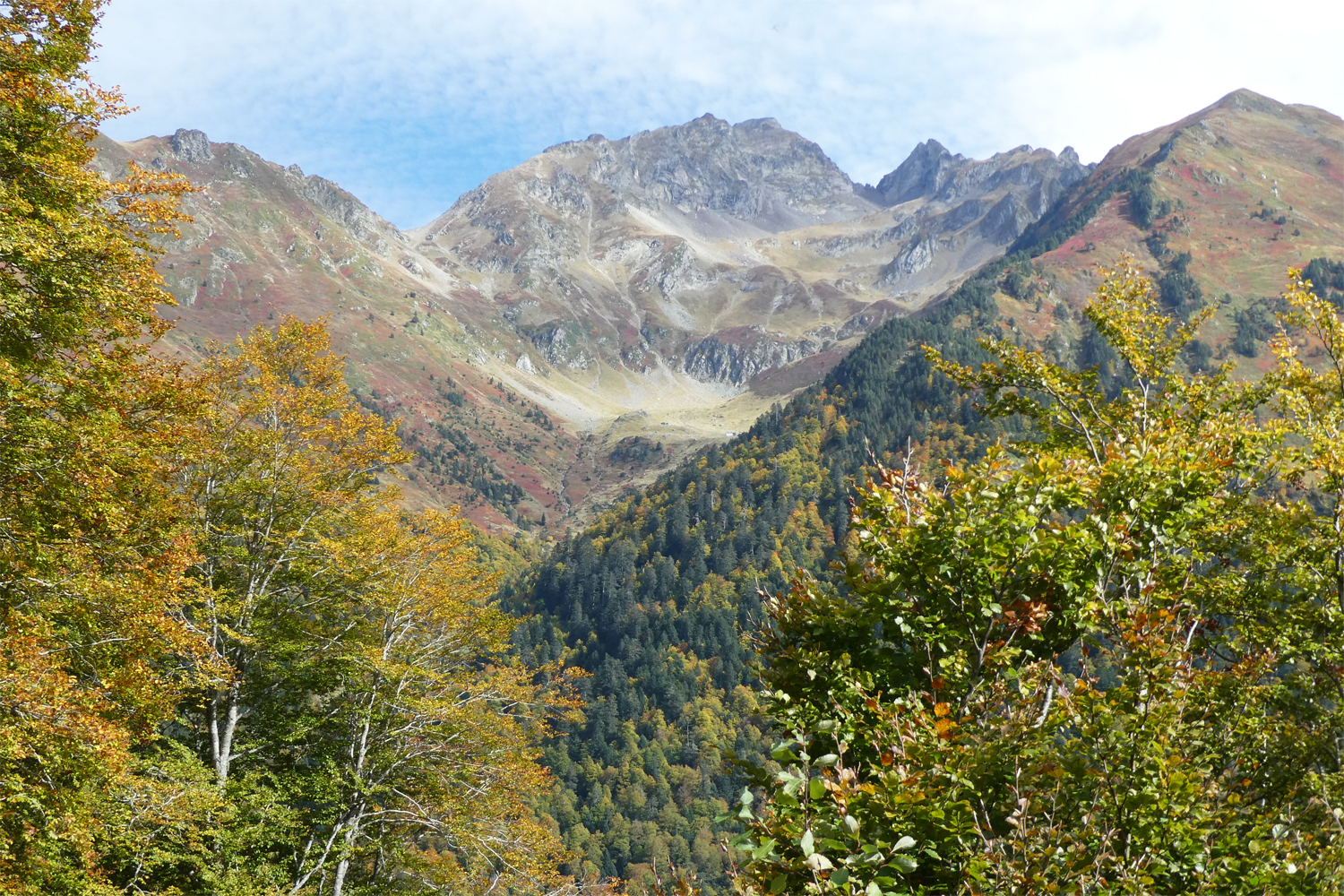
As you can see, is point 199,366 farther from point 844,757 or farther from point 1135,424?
point 1135,424

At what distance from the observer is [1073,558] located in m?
7.41

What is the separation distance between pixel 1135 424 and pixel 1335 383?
10.1ft

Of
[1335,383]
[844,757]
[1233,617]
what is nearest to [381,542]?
[844,757]

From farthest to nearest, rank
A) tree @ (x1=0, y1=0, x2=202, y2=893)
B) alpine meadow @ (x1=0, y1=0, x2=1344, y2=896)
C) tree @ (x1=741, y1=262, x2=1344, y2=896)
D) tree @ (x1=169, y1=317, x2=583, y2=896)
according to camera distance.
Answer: tree @ (x1=169, y1=317, x2=583, y2=896) < tree @ (x1=0, y1=0, x2=202, y2=893) < alpine meadow @ (x1=0, y1=0, x2=1344, y2=896) < tree @ (x1=741, y1=262, x2=1344, y2=896)

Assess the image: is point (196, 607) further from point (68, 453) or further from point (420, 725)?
point (68, 453)

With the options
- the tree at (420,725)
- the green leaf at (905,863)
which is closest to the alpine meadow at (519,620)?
the green leaf at (905,863)

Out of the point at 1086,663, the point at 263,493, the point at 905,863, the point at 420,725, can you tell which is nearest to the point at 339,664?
the point at 420,725

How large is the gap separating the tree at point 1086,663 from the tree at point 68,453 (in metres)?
9.17

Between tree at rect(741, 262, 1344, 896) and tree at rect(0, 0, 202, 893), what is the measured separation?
30.1 feet

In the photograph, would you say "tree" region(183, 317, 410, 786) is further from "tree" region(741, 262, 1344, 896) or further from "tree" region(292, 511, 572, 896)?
"tree" region(741, 262, 1344, 896)

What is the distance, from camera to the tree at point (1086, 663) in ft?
16.9

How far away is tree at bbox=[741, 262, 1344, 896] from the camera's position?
5.16 meters

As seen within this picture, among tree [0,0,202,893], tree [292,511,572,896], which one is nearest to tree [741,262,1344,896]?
tree [0,0,202,893]

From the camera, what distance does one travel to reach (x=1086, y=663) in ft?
21.4
